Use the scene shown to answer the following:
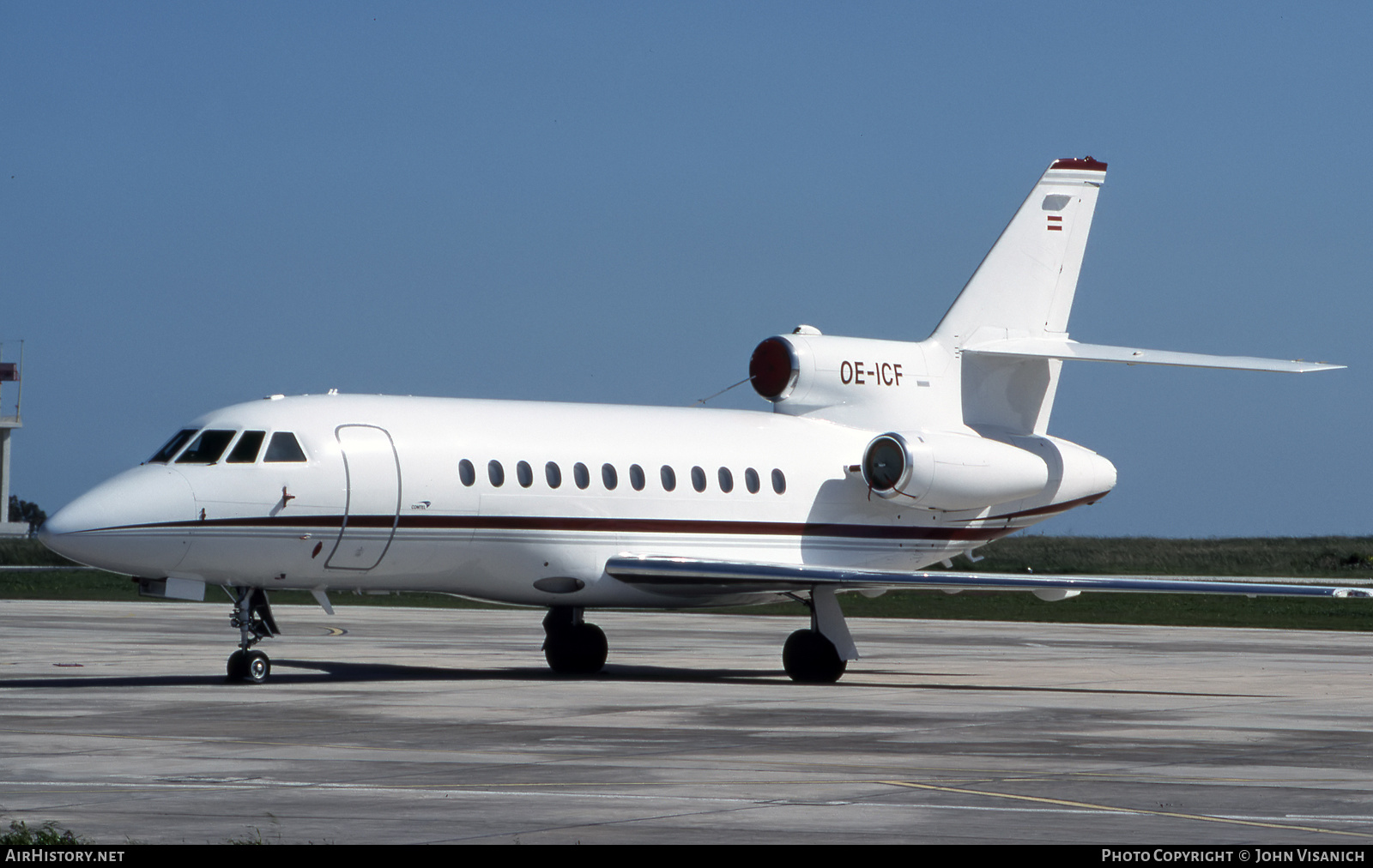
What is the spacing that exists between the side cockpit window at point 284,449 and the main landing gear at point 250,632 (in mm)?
1547

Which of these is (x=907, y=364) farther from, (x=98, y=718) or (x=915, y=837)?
(x=915, y=837)

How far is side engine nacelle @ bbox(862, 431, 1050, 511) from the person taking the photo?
25.9m

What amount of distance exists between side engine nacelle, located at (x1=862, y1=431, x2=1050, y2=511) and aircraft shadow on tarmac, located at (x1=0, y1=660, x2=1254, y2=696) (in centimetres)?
272

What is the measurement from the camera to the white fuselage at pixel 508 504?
21016 mm

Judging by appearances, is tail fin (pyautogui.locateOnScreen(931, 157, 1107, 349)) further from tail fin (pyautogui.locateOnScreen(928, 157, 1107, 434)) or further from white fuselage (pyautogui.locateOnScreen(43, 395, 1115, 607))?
white fuselage (pyautogui.locateOnScreen(43, 395, 1115, 607))

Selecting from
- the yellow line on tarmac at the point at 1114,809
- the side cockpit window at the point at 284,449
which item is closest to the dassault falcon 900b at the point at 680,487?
the side cockpit window at the point at 284,449

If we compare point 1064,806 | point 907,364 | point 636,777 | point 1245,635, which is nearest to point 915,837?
point 1064,806

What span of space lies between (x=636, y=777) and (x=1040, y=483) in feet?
50.8

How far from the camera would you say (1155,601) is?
55.6m

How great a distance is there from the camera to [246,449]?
2161 centimetres

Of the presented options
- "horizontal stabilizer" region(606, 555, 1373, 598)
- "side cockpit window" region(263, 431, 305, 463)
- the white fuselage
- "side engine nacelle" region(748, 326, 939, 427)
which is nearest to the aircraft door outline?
the white fuselage

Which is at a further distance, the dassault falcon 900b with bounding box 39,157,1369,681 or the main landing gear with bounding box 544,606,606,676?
the main landing gear with bounding box 544,606,606,676

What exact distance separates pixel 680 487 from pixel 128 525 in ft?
24.6

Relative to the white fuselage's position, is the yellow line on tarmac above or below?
below
